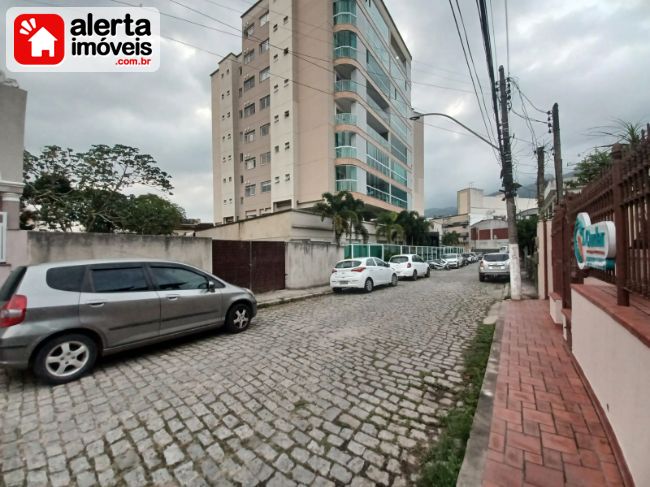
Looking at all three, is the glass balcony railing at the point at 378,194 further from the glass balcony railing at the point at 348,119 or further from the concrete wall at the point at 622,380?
the concrete wall at the point at 622,380

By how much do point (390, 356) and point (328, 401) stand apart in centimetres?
161

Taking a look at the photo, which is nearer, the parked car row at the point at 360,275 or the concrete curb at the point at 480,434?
the concrete curb at the point at 480,434

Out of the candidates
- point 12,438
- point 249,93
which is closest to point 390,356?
point 12,438

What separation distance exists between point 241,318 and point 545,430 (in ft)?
16.0

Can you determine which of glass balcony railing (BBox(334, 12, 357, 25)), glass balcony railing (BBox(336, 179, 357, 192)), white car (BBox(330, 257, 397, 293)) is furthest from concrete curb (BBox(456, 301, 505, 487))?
glass balcony railing (BBox(334, 12, 357, 25))

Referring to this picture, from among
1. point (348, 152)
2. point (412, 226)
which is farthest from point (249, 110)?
point (412, 226)

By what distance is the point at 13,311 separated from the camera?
329 cm

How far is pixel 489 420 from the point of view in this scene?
8.40 feet

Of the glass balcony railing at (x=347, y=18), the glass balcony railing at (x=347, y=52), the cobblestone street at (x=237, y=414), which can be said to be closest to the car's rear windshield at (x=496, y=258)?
the cobblestone street at (x=237, y=414)

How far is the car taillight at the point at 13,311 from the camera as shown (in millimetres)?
3270

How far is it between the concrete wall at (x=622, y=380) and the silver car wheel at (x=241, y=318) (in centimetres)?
527

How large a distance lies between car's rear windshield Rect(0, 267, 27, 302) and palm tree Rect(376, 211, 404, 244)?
2186cm

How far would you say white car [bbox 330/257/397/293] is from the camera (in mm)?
10875

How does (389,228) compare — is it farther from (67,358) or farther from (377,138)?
(67,358)
